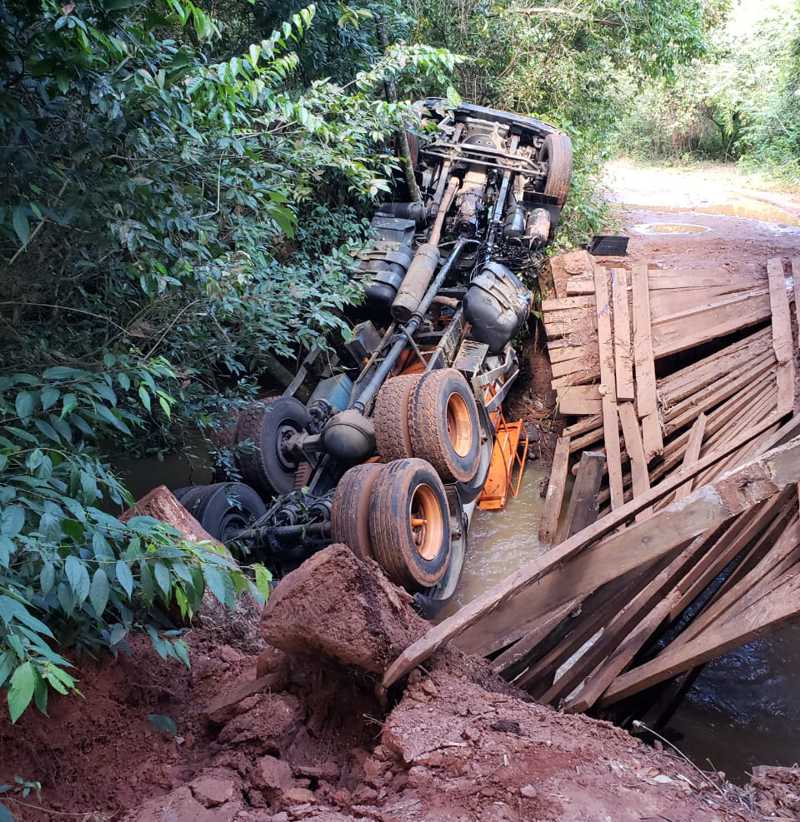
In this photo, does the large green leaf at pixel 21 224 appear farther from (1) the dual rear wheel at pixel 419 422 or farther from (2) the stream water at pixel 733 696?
(1) the dual rear wheel at pixel 419 422

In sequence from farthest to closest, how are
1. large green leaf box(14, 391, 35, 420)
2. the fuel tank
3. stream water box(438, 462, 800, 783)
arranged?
the fuel tank
stream water box(438, 462, 800, 783)
large green leaf box(14, 391, 35, 420)

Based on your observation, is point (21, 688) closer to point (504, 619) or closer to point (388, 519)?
point (504, 619)

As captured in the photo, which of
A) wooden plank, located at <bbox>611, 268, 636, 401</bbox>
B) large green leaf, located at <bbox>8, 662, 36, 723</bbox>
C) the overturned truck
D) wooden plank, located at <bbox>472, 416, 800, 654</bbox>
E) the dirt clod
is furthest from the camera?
wooden plank, located at <bbox>611, 268, 636, 401</bbox>

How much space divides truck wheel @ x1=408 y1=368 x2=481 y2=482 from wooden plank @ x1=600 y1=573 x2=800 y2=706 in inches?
102

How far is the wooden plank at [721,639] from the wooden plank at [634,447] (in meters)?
3.30

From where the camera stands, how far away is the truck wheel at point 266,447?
6.12 metres

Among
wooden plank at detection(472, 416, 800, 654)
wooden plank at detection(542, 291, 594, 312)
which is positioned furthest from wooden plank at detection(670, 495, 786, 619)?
wooden plank at detection(542, 291, 594, 312)

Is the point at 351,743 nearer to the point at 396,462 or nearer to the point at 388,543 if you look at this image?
the point at 388,543

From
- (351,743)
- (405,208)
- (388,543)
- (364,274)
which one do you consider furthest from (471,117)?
(351,743)

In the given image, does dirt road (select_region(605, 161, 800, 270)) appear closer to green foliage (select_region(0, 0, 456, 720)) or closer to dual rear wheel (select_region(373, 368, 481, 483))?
A: dual rear wheel (select_region(373, 368, 481, 483))

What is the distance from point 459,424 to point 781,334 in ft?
11.2

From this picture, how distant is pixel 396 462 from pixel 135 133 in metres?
2.83

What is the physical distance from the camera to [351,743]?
2850 millimetres

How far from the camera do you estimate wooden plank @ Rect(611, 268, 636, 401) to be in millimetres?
7641
